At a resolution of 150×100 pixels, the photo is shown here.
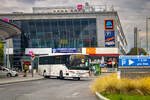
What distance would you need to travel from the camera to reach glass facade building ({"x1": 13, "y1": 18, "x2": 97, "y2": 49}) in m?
73.9

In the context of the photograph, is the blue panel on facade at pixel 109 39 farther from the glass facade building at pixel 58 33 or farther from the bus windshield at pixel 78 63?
the bus windshield at pixel 78 63

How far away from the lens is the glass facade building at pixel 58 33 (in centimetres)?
7394

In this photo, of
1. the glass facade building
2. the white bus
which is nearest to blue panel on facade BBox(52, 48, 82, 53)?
the glass facade building

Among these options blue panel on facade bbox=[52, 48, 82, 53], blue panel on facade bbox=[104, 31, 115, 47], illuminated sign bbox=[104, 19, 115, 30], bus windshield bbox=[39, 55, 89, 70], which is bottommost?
bus windshield bbox=[39, 55, 89, 70]

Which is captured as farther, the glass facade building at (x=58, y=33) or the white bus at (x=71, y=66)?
the glass facade building at (x=58, y=33)

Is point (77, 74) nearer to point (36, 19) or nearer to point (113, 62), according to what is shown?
point (113, 62)

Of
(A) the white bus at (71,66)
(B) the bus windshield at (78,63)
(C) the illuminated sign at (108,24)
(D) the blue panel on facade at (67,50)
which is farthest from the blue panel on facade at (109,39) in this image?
(B) the bus windshield at (78,63)

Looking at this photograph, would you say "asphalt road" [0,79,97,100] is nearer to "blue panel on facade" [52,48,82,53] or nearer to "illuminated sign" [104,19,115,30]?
"blue panel on facade" [52,48,82,53]

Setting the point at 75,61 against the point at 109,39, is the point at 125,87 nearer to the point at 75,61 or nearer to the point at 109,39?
the point at 75,61

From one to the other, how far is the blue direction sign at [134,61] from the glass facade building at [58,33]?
54769 millimetres

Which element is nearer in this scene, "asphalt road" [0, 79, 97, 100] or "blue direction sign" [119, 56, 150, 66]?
"asphalt road" [0, 79, 97, 100]

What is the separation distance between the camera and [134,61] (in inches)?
742

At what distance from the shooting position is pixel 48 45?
75375 mm

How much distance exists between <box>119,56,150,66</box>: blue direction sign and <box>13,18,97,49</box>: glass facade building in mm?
54769
